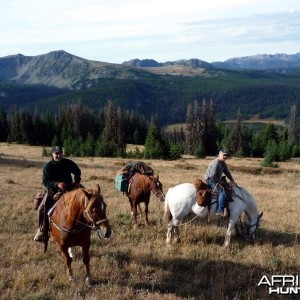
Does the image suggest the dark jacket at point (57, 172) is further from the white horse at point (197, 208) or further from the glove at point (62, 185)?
the white horse at point (197, 208)

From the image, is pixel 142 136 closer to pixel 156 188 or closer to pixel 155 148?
pixel 155 148

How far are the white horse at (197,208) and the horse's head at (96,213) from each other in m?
4.90

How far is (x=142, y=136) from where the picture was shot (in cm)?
11588

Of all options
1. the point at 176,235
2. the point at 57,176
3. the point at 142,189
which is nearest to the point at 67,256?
the point at 57,176

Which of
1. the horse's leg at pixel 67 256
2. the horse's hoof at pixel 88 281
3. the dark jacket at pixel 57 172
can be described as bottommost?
the horse's hoof at pixel 88 281

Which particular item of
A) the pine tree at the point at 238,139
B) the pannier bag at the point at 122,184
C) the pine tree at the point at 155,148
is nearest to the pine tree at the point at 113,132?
the pine tree at the point at 155,148

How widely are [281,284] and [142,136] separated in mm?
106313

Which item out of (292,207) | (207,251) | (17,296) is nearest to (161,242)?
(207,251)

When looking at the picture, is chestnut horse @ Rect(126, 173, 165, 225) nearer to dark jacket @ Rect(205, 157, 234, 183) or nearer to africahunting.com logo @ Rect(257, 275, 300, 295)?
dark jacket @ Rect(205, 157, 234, 183)

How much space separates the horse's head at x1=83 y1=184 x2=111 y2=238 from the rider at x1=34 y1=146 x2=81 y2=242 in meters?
2.17

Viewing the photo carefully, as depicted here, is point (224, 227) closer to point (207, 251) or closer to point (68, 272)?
point (207, 251)

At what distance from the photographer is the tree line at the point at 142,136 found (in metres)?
70.4

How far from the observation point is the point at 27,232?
1418 cm

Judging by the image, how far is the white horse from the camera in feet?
42.5
